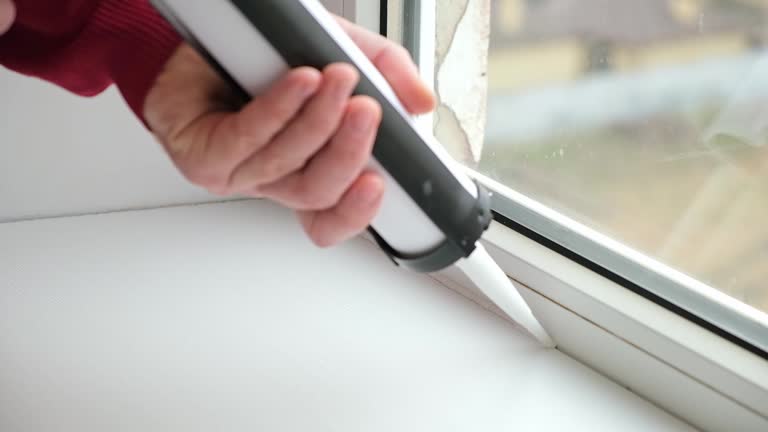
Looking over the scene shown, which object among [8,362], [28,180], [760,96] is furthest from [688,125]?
[28,180]

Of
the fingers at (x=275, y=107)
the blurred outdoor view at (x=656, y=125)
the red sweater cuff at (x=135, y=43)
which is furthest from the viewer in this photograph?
the blurred outdoor view at (x=656, y=125)

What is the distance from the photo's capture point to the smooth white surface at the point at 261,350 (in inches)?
18.7

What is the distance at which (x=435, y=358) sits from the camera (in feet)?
1.76

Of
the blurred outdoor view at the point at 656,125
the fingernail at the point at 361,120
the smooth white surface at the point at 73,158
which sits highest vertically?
the blurred outdoor view at the point at 656,125

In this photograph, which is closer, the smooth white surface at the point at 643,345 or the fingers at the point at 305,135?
the fingers at the point at 305,135

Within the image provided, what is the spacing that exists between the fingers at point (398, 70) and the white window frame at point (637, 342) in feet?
0.69

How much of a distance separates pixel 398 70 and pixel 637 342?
237 millimetres

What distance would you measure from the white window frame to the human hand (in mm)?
209

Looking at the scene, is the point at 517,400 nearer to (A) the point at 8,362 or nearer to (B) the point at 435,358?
(B) the point at 435,358

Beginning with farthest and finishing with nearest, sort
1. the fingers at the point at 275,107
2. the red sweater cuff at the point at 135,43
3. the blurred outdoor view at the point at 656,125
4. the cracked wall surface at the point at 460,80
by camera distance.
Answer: the cracked wall surface at the point at 460,80 < the blurred outdoor view at the point at 656,125 < the red sweater cuff at the point at 135,43 < the fingers at the point at 275,107

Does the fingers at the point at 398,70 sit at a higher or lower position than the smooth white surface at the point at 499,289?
higher

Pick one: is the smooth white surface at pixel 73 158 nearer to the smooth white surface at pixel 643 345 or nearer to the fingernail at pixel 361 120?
the smooth white surface at pixel 643 345

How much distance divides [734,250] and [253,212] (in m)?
0.48

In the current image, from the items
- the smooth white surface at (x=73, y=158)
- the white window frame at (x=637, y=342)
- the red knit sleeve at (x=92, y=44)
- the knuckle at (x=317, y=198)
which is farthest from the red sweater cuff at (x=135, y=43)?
the smooth white surface at (x=73, y=158)
